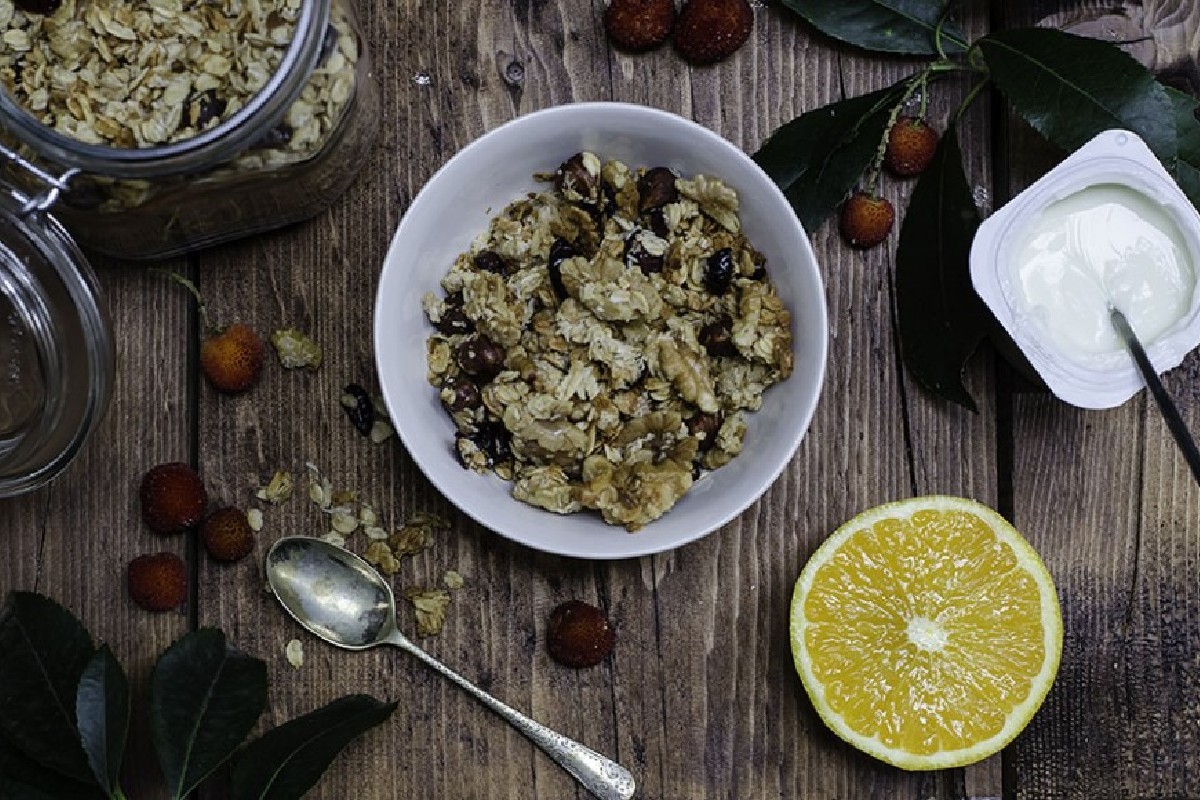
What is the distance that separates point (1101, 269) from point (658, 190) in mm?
394

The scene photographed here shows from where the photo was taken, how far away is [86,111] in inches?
41.9

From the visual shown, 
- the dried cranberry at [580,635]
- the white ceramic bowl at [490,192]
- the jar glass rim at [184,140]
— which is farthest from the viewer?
the dried cranberry at [580,635]

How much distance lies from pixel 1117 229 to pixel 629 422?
46 cm

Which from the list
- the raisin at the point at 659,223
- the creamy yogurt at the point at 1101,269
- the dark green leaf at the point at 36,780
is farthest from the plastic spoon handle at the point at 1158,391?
the dark green leaf at the point at 36,780

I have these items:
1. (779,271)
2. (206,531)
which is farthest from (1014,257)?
(206,531)

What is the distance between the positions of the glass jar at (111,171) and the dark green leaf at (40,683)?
0.13 metres

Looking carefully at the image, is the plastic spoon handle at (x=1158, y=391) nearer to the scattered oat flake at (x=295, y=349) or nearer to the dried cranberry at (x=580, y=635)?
the dried cranberry at (x=580, y=635)

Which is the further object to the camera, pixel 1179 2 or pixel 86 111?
pixel 1179 2

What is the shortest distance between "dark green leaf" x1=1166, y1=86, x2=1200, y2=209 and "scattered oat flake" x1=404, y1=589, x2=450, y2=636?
768 millimetres

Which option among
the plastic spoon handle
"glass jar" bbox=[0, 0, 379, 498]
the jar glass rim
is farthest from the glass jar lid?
the plastic spoon handle

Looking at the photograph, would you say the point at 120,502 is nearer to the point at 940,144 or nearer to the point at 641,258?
the point at 641,258

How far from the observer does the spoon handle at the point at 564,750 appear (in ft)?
4.17

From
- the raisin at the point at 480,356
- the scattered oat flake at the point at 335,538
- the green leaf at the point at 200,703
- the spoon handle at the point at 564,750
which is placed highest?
the raisin at the point at 480,356

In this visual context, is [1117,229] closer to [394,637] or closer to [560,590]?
[560,590]
